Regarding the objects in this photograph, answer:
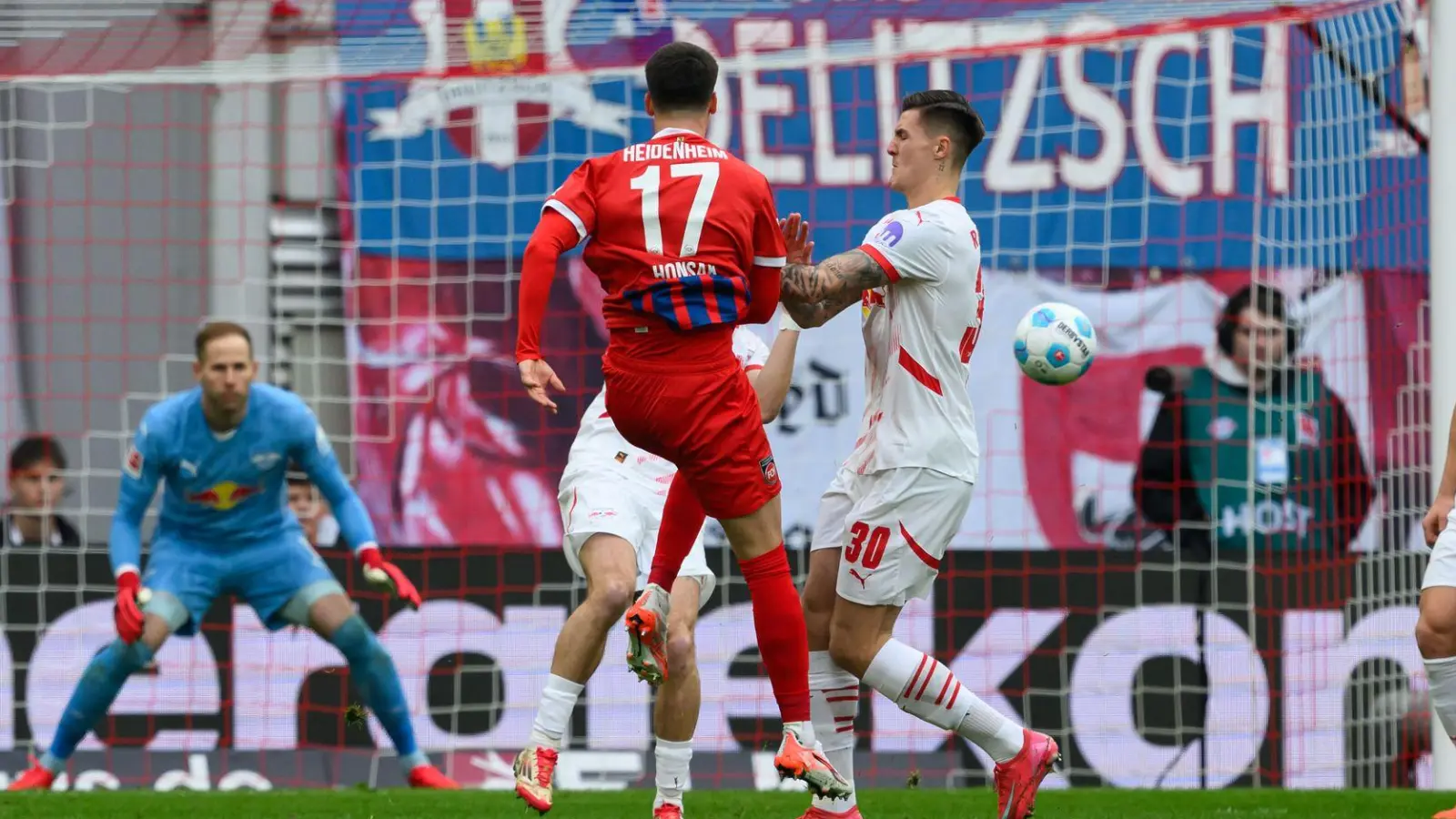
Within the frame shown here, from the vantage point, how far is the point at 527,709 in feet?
33.3

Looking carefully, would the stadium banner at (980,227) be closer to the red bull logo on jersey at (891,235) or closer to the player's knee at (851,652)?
the player's knee at (851,652)

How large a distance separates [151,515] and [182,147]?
2.04 meters

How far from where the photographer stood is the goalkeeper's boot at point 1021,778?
232 inches

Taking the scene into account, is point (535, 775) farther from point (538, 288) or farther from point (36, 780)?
point (36, 780)

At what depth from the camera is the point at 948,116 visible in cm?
603

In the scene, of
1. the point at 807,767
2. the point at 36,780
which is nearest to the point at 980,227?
the point at 36,780

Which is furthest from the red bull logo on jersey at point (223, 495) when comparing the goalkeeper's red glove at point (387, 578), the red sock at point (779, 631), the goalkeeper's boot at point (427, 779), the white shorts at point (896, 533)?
the red sock at point (779, 631)

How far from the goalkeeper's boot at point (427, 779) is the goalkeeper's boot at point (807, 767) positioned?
3578 mm

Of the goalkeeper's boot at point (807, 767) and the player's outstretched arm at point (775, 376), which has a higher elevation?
the player's outstretched arm at point (775, 376)

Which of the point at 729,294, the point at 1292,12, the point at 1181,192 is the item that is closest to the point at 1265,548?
the point at 1181,192

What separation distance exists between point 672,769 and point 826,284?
1.70 metres

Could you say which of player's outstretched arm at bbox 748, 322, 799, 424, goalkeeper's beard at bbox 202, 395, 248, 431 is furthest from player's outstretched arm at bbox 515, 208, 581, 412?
goalkeeper's beard at bbox 202, 395, 248, 431

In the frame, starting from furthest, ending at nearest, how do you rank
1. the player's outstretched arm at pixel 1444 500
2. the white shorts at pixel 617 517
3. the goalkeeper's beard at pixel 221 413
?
the goalkeeper's beard at pixel 221 413
the white shorts at pixel 617 517
the player's outstretched arm at pixel 1444 500

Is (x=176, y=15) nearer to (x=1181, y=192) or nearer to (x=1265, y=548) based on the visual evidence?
(x=1181, y=192)
